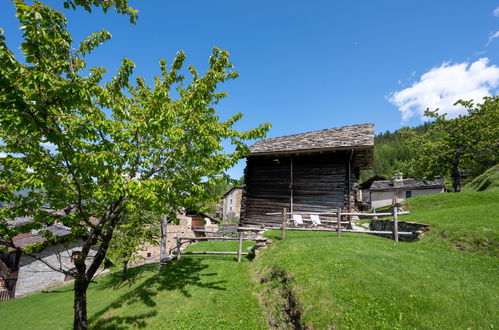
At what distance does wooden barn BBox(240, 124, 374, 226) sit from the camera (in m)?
14.9

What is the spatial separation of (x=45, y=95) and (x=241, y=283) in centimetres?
835

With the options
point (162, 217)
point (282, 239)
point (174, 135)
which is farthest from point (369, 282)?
point (162, 217)

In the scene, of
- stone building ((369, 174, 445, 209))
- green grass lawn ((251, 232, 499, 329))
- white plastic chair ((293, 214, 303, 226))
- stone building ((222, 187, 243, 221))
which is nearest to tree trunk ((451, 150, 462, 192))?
stone building ((369, 174, 445, 209))

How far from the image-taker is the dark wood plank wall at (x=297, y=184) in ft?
49.8

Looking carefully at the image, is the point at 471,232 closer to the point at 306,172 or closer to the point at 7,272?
the point at 306,172

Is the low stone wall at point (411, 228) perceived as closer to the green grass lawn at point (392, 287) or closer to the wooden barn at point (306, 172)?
the green grass lawn at point (392, 287)

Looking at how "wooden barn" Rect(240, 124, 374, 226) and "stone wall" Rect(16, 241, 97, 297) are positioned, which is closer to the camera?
"wooden barn" Rect(240, 124, 374, 226)

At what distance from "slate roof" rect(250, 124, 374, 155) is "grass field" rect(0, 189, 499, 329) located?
19.4ft

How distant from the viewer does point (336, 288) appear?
593cm

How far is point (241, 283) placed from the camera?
8859mm

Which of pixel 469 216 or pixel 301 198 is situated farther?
pixel 301 198

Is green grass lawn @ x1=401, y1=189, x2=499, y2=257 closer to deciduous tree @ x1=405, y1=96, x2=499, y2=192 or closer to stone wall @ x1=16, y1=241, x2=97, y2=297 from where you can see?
deciduous tree @ x1=405, y1=96, x2=499, y2=192

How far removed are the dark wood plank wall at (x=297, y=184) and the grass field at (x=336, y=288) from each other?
4907 mm

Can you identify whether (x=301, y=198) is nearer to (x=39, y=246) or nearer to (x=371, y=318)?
(x=371, y=318)
